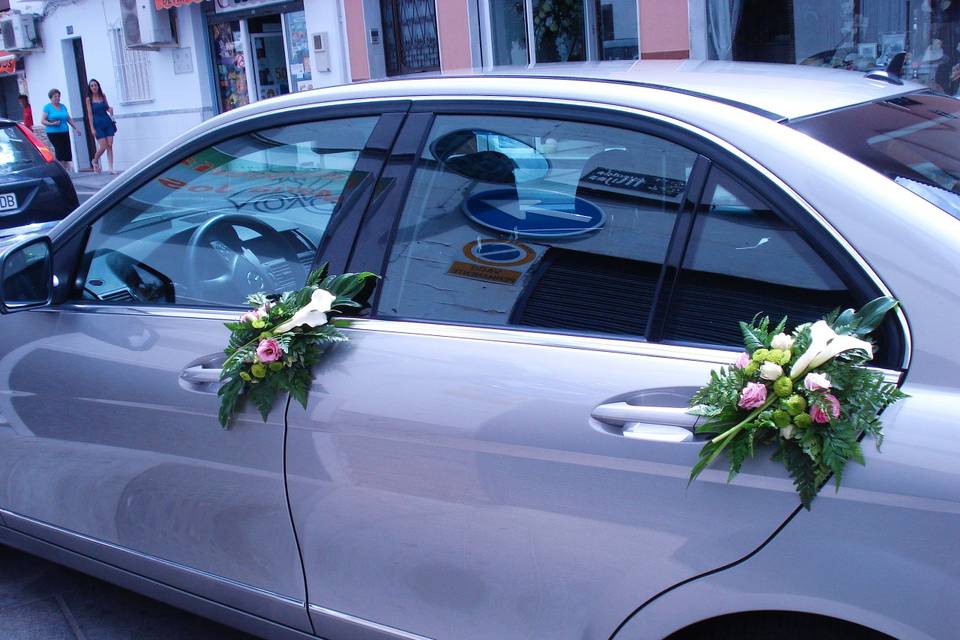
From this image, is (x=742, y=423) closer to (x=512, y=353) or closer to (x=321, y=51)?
(x=512, y=353)

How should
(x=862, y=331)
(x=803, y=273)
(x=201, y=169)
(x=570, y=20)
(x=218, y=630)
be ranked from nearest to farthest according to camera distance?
(x=862, y=331), (x=803, y=273), (x=201, y=169), (x=218, y=630), (x=570, y=20)

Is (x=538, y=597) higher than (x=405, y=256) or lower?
lower

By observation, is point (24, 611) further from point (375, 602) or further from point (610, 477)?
point (610, 477)

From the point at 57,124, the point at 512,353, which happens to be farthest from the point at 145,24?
the point at 512,353

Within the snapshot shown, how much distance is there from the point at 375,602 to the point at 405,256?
31.4 inches

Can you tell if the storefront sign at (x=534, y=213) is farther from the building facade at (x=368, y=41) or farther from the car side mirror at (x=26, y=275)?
the building facade at (x=368, y=41)

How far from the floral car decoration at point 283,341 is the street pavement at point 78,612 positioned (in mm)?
1213

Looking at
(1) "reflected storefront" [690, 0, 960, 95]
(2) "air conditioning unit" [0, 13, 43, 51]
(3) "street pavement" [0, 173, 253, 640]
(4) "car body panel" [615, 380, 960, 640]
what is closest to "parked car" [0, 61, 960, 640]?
(4) "car body panel" [615, 380, 960, 640]

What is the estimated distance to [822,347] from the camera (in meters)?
1.68

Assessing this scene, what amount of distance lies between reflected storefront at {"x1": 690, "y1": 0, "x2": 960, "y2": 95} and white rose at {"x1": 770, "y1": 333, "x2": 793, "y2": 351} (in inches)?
301

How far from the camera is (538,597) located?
6.44ft

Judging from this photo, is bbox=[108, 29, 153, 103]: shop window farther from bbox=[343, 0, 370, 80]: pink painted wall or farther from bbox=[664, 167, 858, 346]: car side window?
bbox=[664, 167, 858, 346]: car side window

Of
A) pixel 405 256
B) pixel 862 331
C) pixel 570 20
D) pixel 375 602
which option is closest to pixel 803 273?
pixel 862 331

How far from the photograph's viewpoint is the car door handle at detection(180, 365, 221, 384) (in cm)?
244
